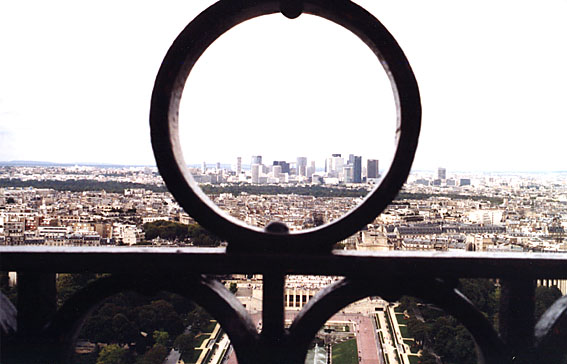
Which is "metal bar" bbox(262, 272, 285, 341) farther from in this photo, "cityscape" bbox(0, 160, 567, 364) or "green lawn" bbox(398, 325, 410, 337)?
"green lawn" bbox(398, 325, 410, 337)

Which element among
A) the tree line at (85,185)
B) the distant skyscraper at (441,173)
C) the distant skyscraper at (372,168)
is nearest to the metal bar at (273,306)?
the distant skyscraper at (372,168)

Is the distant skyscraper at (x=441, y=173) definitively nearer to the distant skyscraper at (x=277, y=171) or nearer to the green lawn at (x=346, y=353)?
the distant skyscraper at (x=277, y=171)

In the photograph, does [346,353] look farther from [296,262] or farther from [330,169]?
[296,262]

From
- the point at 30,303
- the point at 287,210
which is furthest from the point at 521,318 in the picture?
the point at 287,210

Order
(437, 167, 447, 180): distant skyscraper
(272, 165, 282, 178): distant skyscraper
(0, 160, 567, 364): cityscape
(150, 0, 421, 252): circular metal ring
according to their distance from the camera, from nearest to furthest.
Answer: (150, 0, 421, 252): circular metal ring < (0, 160, 567, 364): cityscape < (272, 165, 282, 178): distant skyscraper < (437, 167, 447, 180): distant skyscraper

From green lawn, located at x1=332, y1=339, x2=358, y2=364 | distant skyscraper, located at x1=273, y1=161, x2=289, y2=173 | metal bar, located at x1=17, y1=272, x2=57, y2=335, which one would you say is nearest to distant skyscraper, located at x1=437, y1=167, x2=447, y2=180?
distant skyscraper, located at x1=273, y1=161, x2=289, y2=173

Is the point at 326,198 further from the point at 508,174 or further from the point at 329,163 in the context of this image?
the point at 508,174
